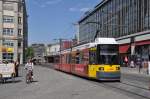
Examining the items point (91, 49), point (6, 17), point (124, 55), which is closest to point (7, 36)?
point (6, 17)

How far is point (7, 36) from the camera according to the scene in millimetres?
109688

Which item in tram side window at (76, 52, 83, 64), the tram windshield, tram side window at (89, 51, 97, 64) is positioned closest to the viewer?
the tram windshield

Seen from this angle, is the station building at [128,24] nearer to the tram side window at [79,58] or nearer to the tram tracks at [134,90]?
the tram side window at [79,58]

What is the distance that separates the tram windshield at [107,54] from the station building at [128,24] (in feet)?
114

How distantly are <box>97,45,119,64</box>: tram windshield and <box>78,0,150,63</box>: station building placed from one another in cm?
3490

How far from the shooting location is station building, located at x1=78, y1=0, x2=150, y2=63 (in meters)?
68.0

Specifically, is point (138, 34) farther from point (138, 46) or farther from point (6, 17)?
point (6, 17)

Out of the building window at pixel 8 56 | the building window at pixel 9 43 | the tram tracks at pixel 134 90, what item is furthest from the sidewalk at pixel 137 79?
the building window at pixel 9 43

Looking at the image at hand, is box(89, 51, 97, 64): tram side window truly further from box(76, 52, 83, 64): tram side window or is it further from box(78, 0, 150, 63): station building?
box(78, 0, 150, 63): station building

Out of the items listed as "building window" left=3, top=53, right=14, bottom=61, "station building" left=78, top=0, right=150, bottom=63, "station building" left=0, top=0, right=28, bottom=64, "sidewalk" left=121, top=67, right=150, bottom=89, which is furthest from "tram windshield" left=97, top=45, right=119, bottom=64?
"station building" left=0, top=0, right=28, bottom=64

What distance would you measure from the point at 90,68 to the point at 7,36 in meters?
80.9

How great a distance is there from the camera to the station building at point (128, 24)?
68.0 meters

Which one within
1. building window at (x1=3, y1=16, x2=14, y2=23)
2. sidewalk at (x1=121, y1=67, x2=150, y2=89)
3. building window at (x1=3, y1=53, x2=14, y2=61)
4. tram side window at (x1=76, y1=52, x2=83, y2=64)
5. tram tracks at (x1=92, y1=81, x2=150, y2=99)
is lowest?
tram tracks at (x1=92, y1=81, x2=150, y2=99)

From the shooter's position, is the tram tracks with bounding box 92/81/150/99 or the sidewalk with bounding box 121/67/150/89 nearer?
the tram tracks with bounding box 92/81/150/99
